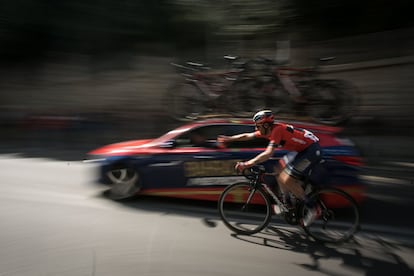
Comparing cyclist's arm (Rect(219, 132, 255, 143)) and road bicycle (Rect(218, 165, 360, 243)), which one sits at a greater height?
cyclist's arm (Rect(219, 132, 255, 143))

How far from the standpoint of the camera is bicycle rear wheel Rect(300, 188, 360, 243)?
206 inches

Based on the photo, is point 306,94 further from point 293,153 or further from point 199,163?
point 293,153

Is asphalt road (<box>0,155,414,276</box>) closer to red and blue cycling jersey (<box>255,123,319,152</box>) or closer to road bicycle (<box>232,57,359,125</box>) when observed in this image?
red and blue cycling jersey (<box>255,123,319,152</box>)

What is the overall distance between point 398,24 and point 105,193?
10.1 m

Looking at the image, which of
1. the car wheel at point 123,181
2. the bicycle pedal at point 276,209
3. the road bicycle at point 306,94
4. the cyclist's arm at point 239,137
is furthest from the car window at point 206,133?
the road bicycle at point 306,94

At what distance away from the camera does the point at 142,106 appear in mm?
16656

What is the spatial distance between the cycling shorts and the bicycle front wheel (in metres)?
0.47

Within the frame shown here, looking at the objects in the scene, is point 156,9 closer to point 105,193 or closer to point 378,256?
point 105,193

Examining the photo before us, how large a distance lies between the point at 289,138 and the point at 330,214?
1.08 meters

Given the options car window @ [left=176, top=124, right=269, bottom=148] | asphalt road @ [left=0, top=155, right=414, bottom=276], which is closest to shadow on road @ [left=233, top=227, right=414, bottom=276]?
asphalt road @ [left=0, top=155, right=414, bottom=276]

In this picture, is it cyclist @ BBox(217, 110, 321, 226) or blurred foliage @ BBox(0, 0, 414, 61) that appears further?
blurred foliage @ BBox(0, 0, 414, 61)

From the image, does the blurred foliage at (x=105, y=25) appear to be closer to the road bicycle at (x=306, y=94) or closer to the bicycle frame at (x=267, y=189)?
the road bicycle at (x=306, y=94)

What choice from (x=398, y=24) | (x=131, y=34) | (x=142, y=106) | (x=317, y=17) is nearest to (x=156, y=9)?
(x=131, y=34)

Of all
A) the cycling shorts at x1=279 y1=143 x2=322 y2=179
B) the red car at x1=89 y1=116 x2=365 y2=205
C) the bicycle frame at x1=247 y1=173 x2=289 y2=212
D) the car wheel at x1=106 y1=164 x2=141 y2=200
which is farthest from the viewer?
the car wheel at x1=106 y1=164 x2=141 y2=200
